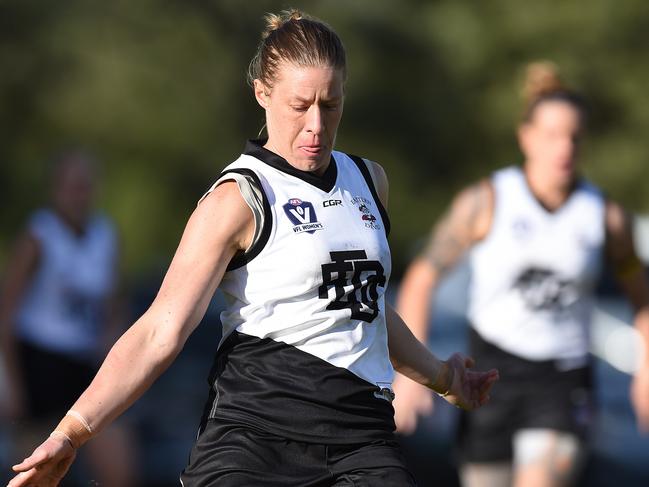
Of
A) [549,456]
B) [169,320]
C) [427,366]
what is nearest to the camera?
[169,320]

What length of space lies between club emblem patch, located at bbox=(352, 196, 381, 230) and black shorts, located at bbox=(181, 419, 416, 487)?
2.10 ft

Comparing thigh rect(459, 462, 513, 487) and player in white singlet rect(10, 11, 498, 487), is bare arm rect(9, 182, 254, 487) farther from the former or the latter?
thigh rect(459, 462, 513, 487)

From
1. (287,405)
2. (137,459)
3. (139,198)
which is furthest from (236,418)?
(139,198)

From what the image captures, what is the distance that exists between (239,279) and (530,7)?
19.0 metres

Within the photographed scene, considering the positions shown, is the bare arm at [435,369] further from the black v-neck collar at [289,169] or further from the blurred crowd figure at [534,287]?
the blurred crowd figure at [534,287]

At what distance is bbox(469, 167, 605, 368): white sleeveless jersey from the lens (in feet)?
20.7

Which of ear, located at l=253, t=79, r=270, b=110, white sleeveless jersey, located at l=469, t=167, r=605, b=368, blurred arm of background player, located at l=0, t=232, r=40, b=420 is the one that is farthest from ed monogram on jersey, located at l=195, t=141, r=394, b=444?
blurred arm of background player, located at l=0, t=232, r=40, b=420

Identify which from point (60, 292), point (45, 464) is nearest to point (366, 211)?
point (45, 464)

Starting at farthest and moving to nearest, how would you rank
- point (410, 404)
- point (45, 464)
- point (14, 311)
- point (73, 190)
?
point (73, 190) → point (14, 311) → point (410, 404) → point (45, 464)

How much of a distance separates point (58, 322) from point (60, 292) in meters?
0.17

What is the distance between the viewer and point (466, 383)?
4383 mm

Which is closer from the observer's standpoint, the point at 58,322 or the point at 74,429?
the point at 74,429

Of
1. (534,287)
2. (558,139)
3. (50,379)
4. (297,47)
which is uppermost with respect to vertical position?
(558,139)

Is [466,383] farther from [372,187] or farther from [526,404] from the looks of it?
[526,404]
